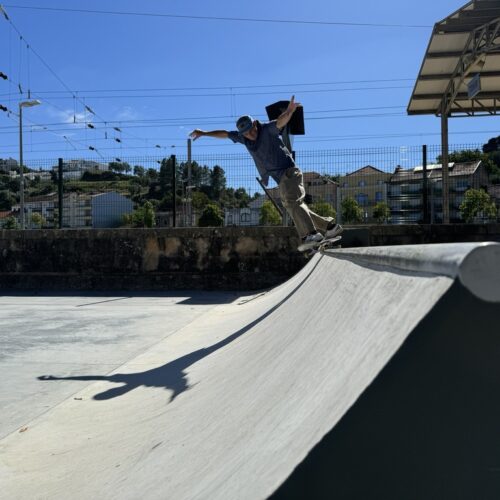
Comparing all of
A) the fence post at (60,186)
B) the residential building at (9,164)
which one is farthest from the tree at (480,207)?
the residential building at (9,164)

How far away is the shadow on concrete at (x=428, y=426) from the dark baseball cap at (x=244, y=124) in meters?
4.25

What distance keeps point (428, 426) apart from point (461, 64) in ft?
36.5

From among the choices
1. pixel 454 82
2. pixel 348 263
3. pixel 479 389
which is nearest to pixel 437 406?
pixel 479 389

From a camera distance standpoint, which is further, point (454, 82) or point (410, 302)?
point (454, 82)

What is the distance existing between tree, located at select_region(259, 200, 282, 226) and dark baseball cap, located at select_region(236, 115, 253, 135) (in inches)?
230

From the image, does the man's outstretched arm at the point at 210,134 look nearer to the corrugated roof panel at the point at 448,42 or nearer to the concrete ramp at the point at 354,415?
the concrete ramp at the point at 354,415

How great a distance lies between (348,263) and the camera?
2.63m

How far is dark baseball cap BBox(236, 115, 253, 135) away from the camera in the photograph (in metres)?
5.13

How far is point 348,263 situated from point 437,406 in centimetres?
151

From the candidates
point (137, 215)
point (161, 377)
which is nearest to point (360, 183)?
point (137, 215)

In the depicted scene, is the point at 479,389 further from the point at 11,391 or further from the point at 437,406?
the point at 11,391

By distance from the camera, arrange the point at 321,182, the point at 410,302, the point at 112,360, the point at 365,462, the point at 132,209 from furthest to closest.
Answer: the point at 132,209 < the point at 321,182 < the point at 112,360 < the point at 410,302 < the point at 365,462

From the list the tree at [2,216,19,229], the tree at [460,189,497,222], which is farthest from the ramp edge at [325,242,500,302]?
the tree at [2,216,19,229]

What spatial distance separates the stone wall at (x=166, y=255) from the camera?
9500mm
